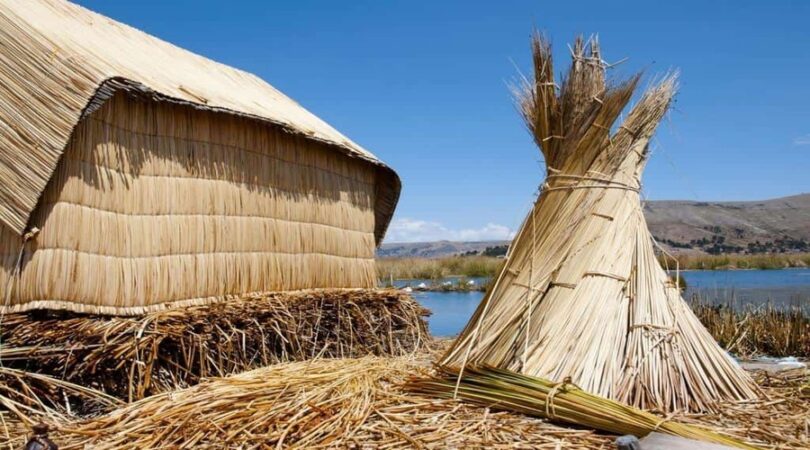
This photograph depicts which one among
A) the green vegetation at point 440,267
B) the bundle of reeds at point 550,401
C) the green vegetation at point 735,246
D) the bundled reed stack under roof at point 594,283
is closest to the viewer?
the bundle of reeds at point 550,401

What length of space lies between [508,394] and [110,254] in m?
3.38

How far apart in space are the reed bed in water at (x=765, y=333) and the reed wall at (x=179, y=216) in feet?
14.6

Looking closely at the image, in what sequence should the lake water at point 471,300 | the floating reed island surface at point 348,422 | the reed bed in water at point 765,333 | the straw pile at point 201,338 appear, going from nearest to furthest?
1. the floating reed island surface at point 348,422
2. the straw pile at point 201,338
3. the reed bed in water at point 765,333
4. the lake water at point 471,300

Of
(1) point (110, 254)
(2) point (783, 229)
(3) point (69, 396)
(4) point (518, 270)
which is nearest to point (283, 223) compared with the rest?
(1) point (110, 254)

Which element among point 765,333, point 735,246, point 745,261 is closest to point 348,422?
point 765,333

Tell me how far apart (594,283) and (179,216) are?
3.70 meters

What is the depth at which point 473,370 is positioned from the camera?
4379mm

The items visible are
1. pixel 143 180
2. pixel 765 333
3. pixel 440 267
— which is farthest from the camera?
pixel 440 267

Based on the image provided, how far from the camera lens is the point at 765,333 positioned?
8.99 m

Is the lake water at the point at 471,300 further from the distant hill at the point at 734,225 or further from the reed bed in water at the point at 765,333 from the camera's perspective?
the distant hill at the point at 734,225

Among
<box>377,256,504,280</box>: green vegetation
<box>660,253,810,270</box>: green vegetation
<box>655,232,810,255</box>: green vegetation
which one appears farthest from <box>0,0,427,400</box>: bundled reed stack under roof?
<box>655,232,810,255</box>: green vegetation

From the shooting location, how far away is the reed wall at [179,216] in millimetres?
5605

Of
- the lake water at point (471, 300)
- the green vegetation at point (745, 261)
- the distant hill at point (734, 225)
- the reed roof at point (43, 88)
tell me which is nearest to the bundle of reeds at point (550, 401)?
the reed roof at point (43, 88)

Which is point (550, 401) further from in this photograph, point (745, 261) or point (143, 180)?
point (745, 261)
